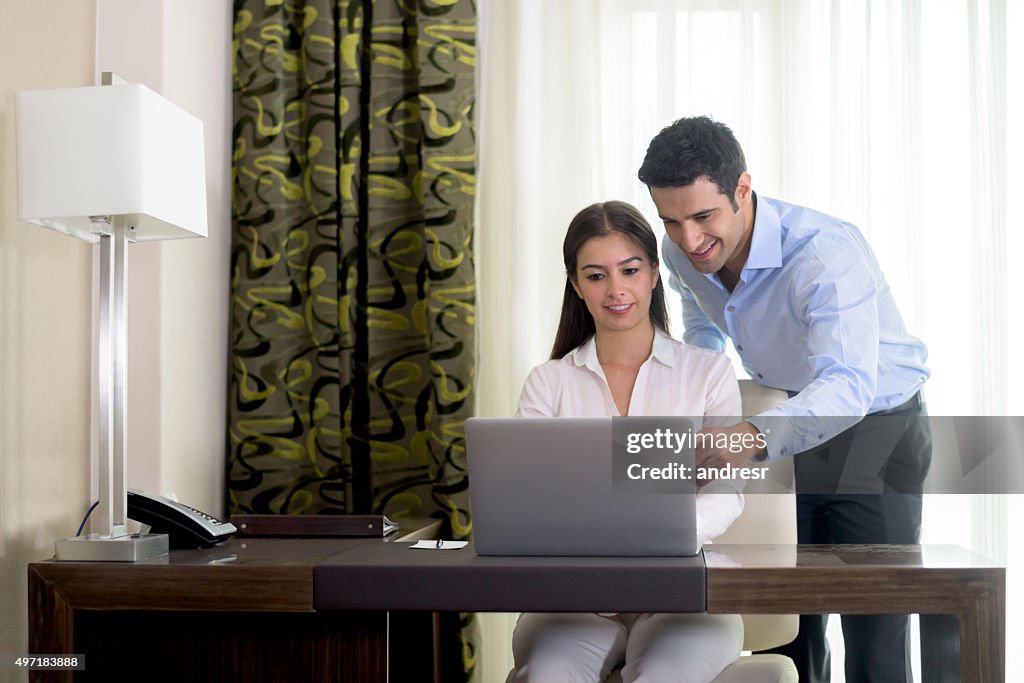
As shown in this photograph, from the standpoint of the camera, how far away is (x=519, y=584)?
145cm

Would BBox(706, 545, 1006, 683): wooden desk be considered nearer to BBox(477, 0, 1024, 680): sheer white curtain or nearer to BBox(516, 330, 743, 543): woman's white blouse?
BBox(516, 330, 743, 543): woman's white blouse

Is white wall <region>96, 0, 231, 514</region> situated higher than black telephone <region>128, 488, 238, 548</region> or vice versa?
white wall <region>96, 0, 231, 514</region>

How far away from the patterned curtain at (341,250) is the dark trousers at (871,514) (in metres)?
1.04

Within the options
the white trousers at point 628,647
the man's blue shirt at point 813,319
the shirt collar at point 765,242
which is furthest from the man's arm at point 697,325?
the white trousers at point 628,647

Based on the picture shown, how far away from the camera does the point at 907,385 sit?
245 centimetres

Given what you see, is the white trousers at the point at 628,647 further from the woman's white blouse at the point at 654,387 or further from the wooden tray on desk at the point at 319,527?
the woman's white blouse at the point at 654,387

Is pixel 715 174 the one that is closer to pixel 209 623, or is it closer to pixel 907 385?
pixel 907 385

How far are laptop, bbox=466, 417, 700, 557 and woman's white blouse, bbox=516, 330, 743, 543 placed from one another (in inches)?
22.8

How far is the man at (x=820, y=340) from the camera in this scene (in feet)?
7.62

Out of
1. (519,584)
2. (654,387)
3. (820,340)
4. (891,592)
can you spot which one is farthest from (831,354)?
(519,584)

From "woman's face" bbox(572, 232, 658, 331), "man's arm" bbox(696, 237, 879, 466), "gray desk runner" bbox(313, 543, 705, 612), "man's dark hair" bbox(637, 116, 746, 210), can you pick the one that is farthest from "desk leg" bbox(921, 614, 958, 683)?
"man's dark hair" bbox(637, 116, 746, 210)

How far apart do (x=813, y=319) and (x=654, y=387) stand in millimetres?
474

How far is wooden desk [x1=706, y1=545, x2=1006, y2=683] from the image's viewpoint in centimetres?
138

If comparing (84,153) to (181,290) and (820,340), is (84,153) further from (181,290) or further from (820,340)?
(820,340)
